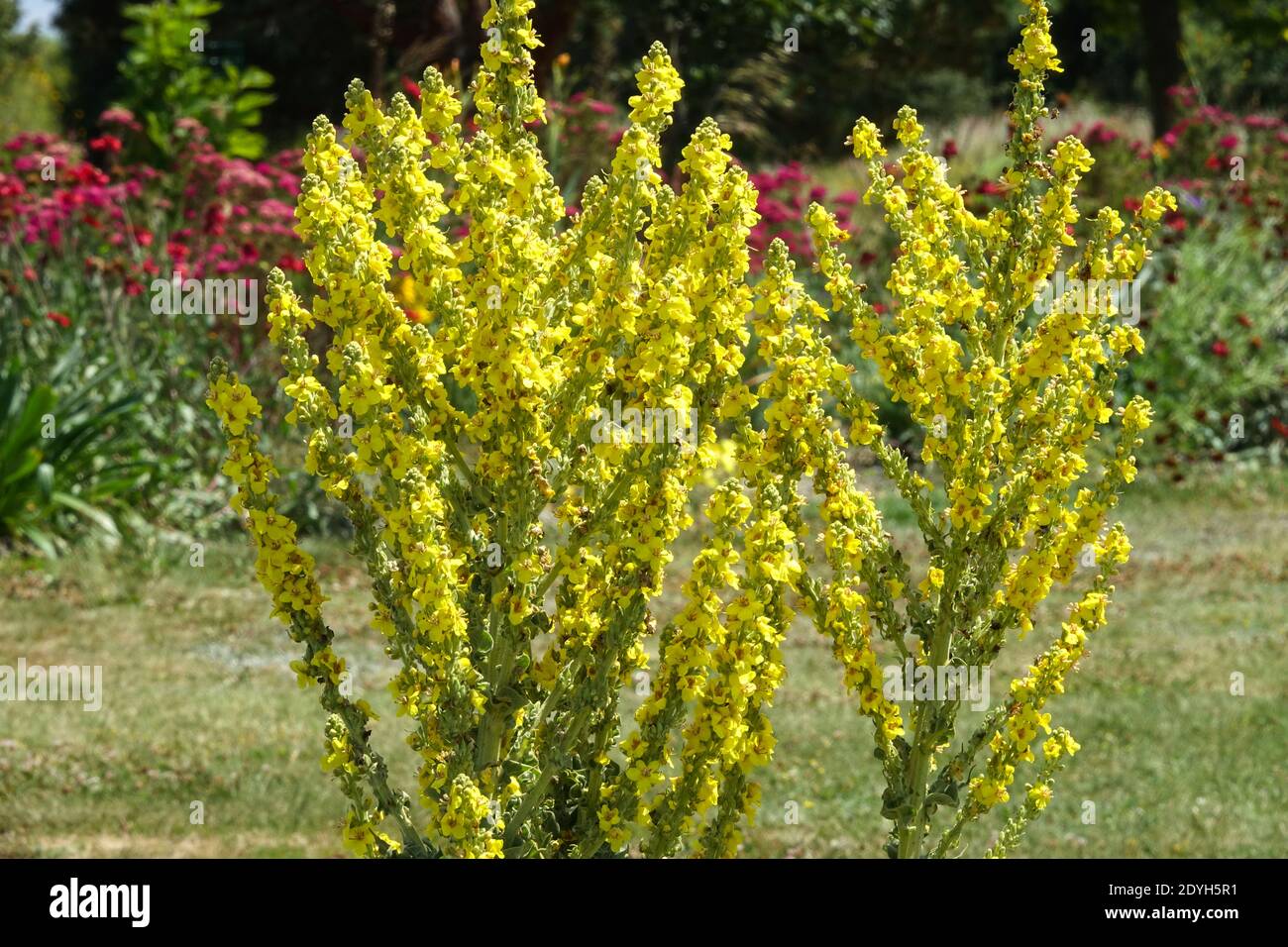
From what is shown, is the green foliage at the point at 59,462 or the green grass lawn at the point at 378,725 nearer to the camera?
the green grass lawn at the point at 378,725

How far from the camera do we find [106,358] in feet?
27.8

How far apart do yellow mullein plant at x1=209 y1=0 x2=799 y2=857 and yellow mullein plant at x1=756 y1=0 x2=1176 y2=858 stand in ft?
0.64

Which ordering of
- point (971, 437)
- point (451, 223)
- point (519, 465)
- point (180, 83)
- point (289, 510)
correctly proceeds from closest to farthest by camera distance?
point (519, 465) → point (971, 437) → point (451, 223) → point (289, 510) → point (180, 83)

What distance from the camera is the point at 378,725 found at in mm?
5914

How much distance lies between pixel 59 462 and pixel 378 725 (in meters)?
2.91

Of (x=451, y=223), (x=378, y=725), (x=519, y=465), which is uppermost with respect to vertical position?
(x=451, y=223)

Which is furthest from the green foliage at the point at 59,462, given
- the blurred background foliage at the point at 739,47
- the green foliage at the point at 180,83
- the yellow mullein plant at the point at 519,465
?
the green foliage at the point at 180,83

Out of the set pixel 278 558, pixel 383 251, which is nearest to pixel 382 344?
pixel 383 251

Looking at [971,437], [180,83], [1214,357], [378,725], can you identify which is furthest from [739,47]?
[971,437]

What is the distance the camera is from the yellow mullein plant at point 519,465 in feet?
8.77

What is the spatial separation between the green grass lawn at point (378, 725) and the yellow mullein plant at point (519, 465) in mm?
1792

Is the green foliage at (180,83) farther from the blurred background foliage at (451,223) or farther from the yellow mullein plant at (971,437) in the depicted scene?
the yellow mullein plant at (971,437)

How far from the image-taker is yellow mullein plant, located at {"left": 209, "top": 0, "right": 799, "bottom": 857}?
105 inches

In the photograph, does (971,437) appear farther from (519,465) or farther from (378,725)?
(378,725)
